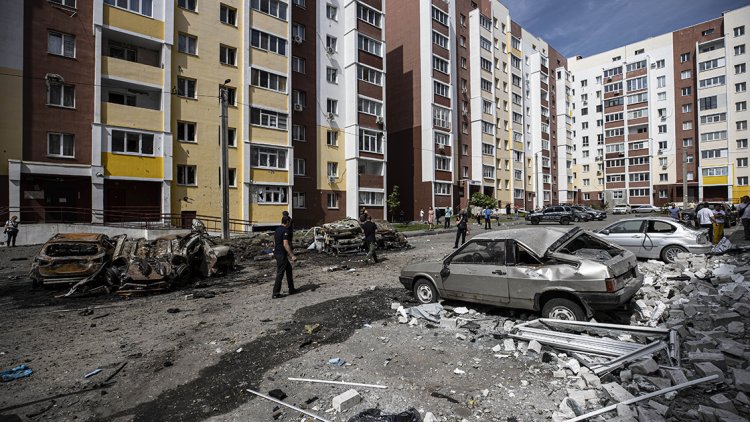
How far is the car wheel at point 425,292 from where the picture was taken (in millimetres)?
7207

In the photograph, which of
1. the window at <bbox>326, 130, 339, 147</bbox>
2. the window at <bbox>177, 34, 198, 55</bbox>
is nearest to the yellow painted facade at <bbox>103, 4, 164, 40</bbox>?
the window at <bbox>177, 34, 198, 55</bbox>

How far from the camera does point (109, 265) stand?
32.7ft

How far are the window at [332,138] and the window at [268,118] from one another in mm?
4445

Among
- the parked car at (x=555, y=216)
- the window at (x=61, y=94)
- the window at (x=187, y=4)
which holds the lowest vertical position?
the parked car at (x=555, y=216)

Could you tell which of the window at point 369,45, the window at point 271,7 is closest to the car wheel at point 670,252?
the window at point 271,7

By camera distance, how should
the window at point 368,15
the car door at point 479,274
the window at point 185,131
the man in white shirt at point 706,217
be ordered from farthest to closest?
the window at point 368,15
the window at point 185,131
the man in white shirt at point 706,217
the car door at point 479,274

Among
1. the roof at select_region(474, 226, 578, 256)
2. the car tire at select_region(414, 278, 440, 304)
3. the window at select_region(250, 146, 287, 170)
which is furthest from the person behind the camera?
the window at select_region(250, 146, 287, 170)

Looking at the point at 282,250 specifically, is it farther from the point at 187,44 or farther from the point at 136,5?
Result: the point at 136,5

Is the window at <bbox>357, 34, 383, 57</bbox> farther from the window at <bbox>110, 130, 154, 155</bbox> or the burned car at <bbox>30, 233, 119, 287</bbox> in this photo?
the burned car at <bbox>30, 233, 119, 287</bbox>

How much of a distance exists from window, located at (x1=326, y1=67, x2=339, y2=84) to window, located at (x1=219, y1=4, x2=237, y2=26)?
330 inches

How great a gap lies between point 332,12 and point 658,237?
104 ft

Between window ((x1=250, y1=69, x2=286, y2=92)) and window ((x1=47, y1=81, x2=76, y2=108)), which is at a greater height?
window ((x1=250, y1=69, x2=286, y2=92))

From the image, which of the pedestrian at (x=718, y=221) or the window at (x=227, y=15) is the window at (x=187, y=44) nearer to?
the window at (x=227, y=15)

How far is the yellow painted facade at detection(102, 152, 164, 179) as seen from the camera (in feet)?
→ 67.5
